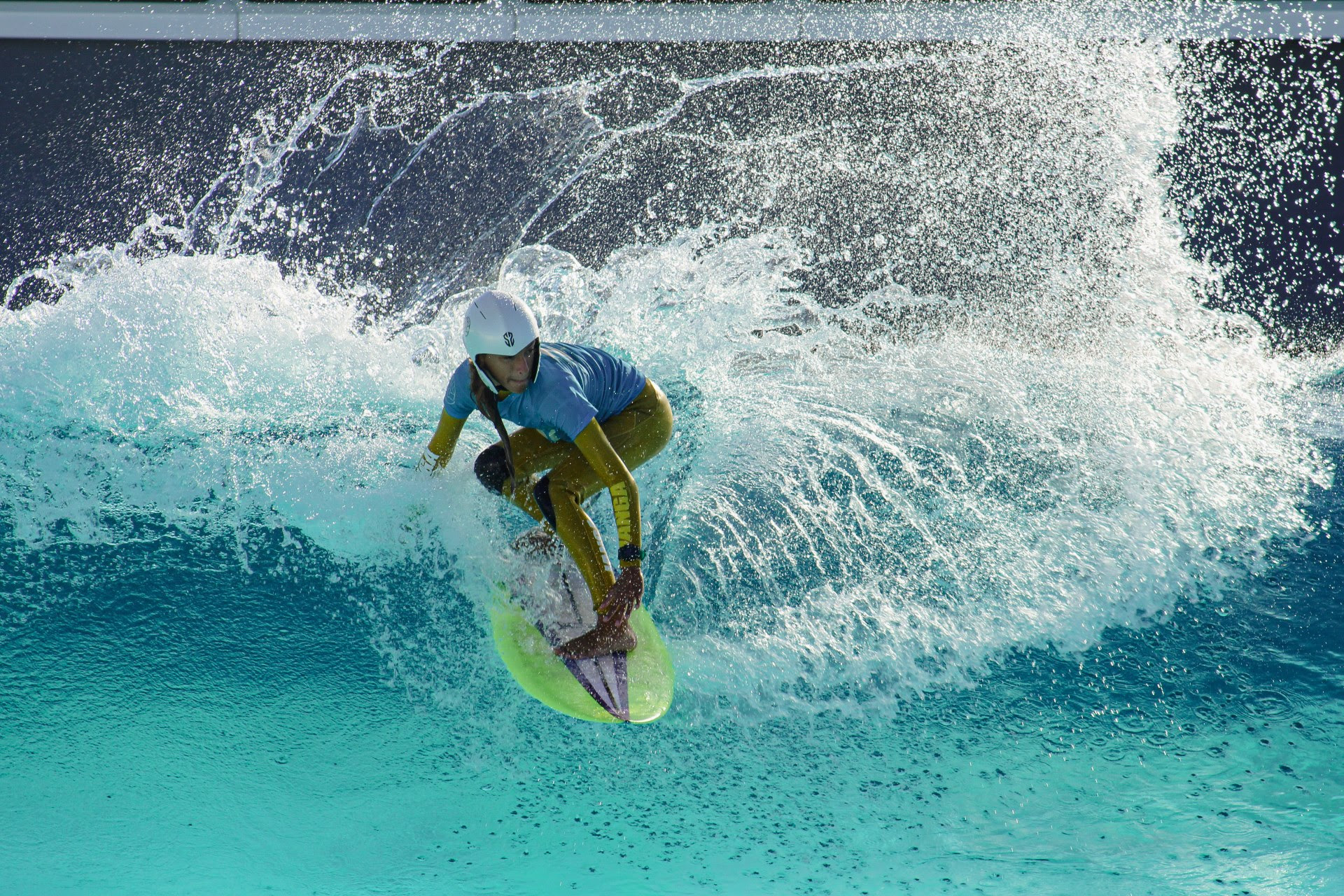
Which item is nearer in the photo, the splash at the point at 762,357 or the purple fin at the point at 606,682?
the purple fin at the point at 606,682

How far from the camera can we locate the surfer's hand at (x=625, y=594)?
297 centimetres

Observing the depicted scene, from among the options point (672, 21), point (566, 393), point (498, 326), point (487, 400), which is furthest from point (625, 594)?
point (672, 21)

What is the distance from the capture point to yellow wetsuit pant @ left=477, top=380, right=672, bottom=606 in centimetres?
314

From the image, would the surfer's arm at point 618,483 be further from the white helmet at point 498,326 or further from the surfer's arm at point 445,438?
the surfer's arm at point 445,438

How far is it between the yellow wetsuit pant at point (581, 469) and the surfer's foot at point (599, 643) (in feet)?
0.39

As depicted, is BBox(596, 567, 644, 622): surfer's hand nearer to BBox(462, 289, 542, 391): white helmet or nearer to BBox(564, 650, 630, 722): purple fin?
BBox(564, 650, 630, 722): purple fin

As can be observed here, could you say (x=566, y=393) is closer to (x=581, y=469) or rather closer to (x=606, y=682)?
(x=581, y=469)

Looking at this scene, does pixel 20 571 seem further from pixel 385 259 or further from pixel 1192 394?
pixel 1192 394

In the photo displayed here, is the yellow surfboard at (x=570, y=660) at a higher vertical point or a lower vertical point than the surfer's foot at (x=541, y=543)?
lower

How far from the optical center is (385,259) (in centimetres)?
807

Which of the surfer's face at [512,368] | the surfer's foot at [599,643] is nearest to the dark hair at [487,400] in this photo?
the surfer's face at [512,368]

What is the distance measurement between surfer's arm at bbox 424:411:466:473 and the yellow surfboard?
22.1 inches

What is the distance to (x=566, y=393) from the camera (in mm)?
2939

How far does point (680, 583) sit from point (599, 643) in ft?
2.47
